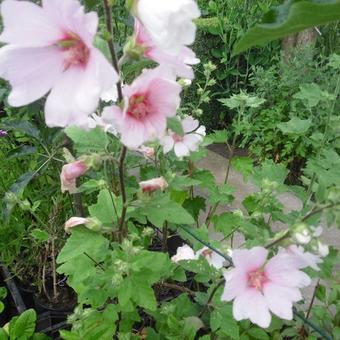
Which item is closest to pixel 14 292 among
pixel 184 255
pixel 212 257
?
pixel 184 255

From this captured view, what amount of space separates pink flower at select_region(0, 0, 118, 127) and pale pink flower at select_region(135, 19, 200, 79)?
109mm

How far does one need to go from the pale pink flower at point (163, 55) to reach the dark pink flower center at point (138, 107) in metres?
0.06

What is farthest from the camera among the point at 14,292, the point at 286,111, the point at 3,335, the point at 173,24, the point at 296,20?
the point at 286,111

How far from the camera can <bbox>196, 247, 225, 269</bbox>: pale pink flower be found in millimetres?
1211

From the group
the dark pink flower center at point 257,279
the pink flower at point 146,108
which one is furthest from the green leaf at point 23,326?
the pink flower at point 146,108

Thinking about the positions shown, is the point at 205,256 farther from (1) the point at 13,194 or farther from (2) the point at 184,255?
(1) the point at 13,194

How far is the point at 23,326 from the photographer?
1312 mm

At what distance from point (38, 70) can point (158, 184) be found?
36 cm

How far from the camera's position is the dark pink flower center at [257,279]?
871 mm

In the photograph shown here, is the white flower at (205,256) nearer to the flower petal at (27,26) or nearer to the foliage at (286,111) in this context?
the flower petal at (27,26)

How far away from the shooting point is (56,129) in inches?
55.2

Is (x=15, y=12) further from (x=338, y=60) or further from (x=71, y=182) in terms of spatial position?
(x=338, y=60)

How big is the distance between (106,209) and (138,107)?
0.44 m

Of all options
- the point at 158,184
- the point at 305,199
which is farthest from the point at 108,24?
the point at 305,199
